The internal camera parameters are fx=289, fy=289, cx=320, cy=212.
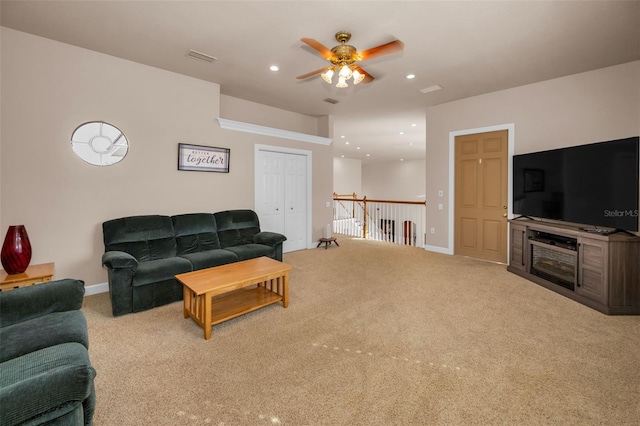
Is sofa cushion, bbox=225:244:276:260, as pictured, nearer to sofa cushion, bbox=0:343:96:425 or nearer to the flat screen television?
sofa cushion, bbox=0:343:96:425

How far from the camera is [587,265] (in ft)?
10.8

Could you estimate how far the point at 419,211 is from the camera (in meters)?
7.35

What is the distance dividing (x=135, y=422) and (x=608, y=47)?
19.3 ft

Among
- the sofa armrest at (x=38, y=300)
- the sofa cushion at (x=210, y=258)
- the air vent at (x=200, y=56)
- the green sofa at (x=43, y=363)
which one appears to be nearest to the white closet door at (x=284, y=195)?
the sofa cushion at (x=210, y=258)

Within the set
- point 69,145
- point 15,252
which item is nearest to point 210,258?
point 15,252

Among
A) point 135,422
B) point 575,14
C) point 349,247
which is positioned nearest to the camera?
point 135,422

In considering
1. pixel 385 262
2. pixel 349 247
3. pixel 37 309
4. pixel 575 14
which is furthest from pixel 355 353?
pixel 349 247

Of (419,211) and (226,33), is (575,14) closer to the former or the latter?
(226,33)

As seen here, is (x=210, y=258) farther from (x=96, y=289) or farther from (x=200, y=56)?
(x=200, y=56)

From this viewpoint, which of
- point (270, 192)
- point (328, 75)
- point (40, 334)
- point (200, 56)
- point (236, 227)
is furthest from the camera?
point (270, 192)

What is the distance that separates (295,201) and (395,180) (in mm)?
10610

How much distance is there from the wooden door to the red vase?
6294 millimetres

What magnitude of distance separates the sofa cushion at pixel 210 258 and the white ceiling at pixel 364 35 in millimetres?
2599

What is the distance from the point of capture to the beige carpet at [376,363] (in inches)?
68.1
